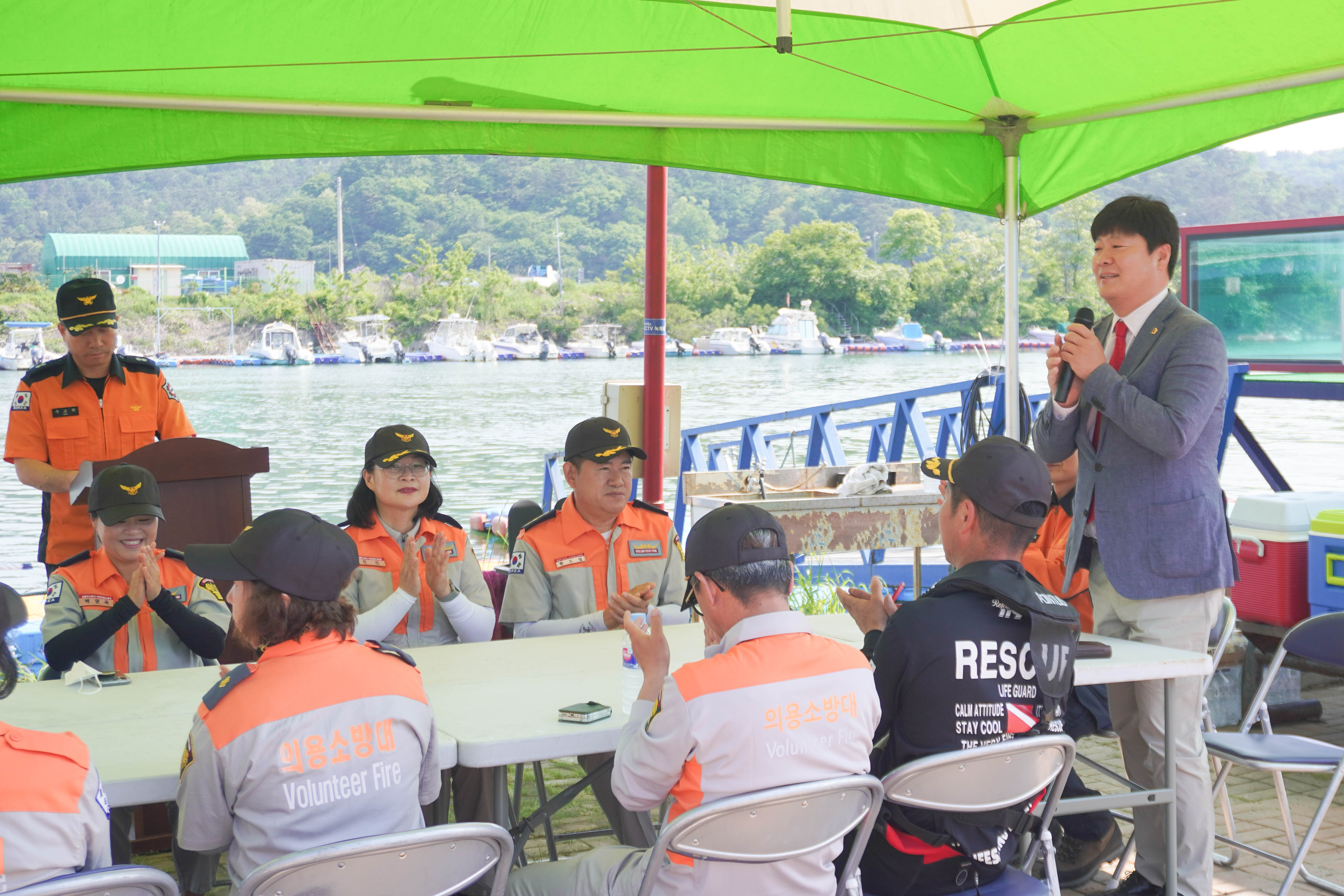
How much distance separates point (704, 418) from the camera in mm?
32906

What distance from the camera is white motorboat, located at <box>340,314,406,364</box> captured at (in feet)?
146

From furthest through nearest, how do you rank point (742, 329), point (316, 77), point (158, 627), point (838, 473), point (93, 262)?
point (742, 329), point (93, 262), point (838, 473), point (316, 77), point (158, 627)

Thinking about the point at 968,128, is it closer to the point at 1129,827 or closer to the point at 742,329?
the point at 1129,827

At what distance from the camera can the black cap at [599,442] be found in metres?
3.32

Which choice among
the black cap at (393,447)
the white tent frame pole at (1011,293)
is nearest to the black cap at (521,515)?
the black cap at (393,447)

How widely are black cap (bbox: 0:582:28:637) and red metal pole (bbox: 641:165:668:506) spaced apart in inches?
159

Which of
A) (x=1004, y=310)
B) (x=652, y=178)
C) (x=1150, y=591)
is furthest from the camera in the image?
(x=652, y=178)

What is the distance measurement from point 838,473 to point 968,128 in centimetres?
250

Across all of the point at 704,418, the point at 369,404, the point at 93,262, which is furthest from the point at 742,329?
the point at 93,262

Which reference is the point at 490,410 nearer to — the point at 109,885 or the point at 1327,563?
the point at 1327,563

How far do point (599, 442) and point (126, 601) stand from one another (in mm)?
1338

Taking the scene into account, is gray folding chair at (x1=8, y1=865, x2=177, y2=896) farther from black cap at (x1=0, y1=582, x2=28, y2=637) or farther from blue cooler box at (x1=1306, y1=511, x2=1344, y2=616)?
blue cooler box at (x1=1306, y1=511, x2=1344, y2=616)

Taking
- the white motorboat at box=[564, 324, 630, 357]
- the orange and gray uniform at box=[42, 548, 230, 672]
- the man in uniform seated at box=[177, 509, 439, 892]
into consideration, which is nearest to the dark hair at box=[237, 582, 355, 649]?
the man in uniform seated at box=[177, 509, 439, 892]

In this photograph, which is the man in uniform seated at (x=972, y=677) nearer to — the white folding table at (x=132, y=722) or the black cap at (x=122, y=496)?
the white folding table at (x=132, y=722)
